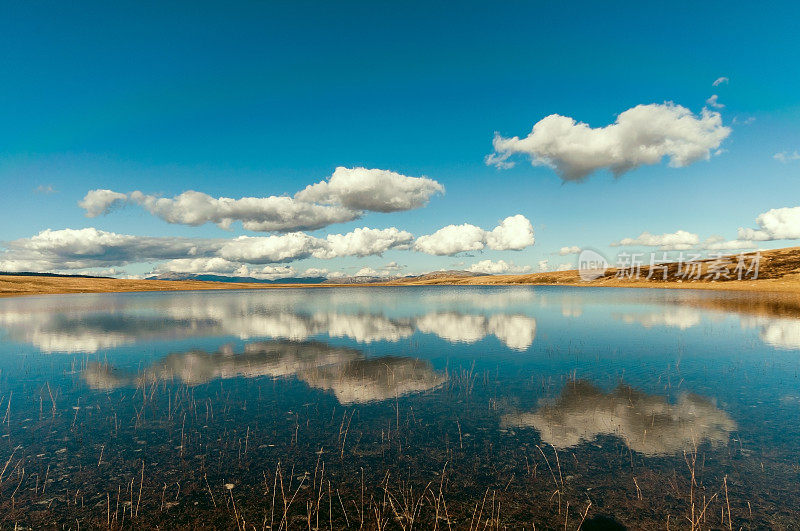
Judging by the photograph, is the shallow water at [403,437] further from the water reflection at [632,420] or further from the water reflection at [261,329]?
the water reflection at [261,329]

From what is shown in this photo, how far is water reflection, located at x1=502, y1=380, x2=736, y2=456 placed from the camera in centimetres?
1731

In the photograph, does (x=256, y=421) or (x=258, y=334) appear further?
(x=258, y=334)

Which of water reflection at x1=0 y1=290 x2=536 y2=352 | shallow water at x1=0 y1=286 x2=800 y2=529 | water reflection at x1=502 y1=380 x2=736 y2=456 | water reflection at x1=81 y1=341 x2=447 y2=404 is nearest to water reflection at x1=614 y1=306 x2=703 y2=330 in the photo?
water reflection at x1=0 y1=290 x2=536 y2=352

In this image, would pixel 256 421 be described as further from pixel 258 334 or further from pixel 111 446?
pixel 258 334

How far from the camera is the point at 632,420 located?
1959 cm

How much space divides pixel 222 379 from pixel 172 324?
38395 millimetres

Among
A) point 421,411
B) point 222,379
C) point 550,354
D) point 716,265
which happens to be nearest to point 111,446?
point 222,379

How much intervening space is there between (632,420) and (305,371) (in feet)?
72.1

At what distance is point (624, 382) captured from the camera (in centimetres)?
2664

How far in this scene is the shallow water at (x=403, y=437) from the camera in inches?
493

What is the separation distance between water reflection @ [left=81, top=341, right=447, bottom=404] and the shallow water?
240 mm

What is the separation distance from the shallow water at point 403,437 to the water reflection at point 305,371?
0.79 feet

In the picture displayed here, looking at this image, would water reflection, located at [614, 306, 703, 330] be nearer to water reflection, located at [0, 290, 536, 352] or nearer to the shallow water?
water reflection, located at [0, 290, 536, 352]

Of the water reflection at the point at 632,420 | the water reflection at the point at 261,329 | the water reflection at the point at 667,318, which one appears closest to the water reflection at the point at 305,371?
the water reflection at the point at 632,420
